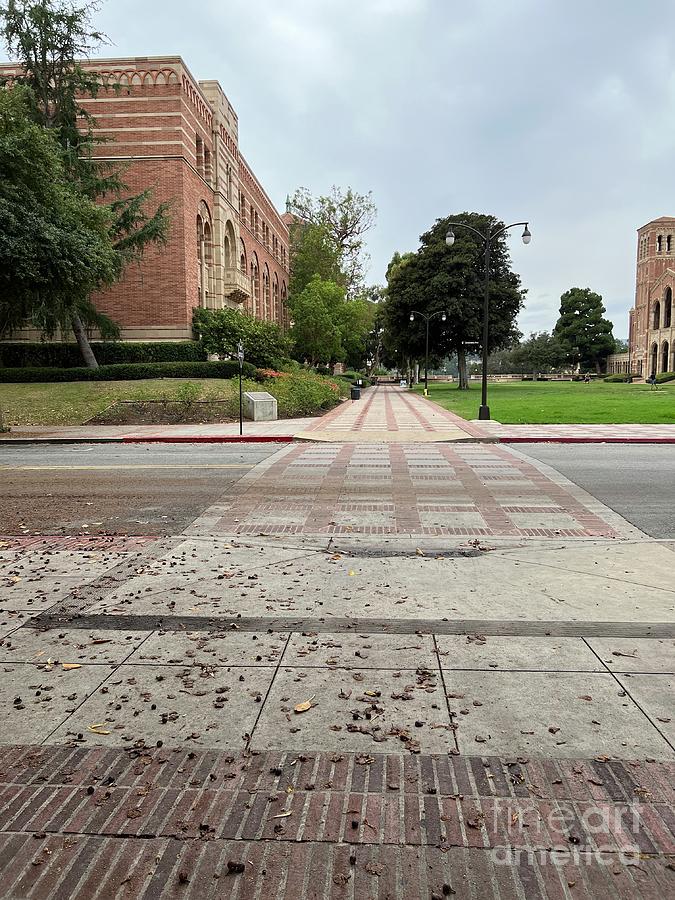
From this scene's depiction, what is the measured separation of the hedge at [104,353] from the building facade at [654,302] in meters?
75.2

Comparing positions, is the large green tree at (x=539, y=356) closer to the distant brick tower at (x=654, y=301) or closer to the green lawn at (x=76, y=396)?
the distant brick tower at (x=654, y=301)

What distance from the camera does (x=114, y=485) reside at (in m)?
10.7

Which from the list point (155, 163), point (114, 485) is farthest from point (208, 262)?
point (114, 485)

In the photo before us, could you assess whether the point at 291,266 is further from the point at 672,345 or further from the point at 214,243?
the point at 672,345

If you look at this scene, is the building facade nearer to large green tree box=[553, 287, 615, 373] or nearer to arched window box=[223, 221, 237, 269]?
large green tree box=[553, 287, 615, 373]

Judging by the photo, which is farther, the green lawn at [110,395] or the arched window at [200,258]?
the arched window at [200,258]

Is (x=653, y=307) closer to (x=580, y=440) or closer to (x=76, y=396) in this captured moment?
(x=580, y=440)

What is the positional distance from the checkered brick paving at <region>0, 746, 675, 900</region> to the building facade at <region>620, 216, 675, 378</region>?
96.2 meters

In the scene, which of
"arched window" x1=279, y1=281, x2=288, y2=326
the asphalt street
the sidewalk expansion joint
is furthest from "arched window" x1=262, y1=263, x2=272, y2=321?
the sidewalk expansion joint

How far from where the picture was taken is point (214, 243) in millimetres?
40844

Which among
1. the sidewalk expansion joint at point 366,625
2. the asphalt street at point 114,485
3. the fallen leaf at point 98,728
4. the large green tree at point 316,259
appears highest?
the large green tree at point 316,259

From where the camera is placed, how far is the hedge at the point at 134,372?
1207 inches

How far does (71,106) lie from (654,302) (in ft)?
289

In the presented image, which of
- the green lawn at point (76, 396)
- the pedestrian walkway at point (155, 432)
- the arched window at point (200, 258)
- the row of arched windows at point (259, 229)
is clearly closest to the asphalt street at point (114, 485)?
the pedestrian walkway at point (155, 432)
